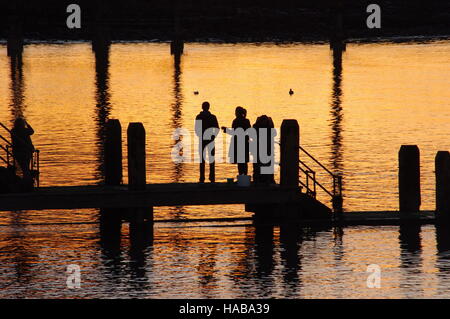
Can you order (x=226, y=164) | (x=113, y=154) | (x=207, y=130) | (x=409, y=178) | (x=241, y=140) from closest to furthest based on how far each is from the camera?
1. (x=207, y=130)
2. (x=241, y=140)
3. (x=409, y=178)
4. (x=113, y=154)
5. (x=226, y=164)

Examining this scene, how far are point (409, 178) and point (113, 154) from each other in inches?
342

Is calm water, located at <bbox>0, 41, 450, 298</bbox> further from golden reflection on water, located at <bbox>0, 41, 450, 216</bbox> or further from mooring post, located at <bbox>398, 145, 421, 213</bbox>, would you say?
mooring post, located at <bbox>398, 145, 421, 213</bbox>

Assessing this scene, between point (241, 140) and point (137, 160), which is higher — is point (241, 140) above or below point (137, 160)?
above

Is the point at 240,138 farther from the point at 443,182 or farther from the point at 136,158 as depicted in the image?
the point at 443,182

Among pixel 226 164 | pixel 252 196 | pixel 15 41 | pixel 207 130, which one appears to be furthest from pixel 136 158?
pixel 15 41

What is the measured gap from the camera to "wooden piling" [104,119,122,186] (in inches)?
1570

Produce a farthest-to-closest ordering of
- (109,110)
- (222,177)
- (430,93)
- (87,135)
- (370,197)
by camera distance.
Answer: (430,93)
(109,110)
(87,135)
(222,177)
(370,197)

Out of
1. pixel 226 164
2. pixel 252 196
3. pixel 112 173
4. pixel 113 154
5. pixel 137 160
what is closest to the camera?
pixel 252 196

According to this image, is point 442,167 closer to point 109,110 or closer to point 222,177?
point 222,177

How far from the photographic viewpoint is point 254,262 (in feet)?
113

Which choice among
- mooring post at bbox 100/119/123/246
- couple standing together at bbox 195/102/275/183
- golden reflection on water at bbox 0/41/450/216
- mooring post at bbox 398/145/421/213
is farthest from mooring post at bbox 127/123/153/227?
mooring post at bbox 398/145/421/213

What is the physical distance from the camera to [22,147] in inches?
1441
